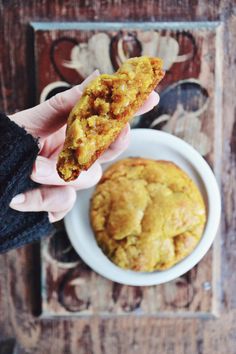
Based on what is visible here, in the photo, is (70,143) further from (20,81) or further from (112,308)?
(112,308)

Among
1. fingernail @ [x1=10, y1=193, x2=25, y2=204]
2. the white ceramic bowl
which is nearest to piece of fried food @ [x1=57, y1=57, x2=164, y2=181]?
fingernail @ [x1=10, y1=193, x2=25, y2=204]

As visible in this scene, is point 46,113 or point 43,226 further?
point 43,226

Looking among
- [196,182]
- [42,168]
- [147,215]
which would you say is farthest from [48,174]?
[196,182]

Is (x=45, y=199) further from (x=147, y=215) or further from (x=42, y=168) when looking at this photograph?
(x=147, y=215)

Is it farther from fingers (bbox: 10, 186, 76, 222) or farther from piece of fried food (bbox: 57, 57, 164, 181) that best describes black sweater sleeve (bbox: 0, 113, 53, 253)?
piece of fried food (bbox: 57, 57, 164, 181)

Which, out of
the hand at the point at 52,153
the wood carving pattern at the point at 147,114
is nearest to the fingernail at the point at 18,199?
the hand at the point at 52,153

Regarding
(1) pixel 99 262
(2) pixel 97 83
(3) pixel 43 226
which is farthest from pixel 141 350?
(2) pixel 97 83
